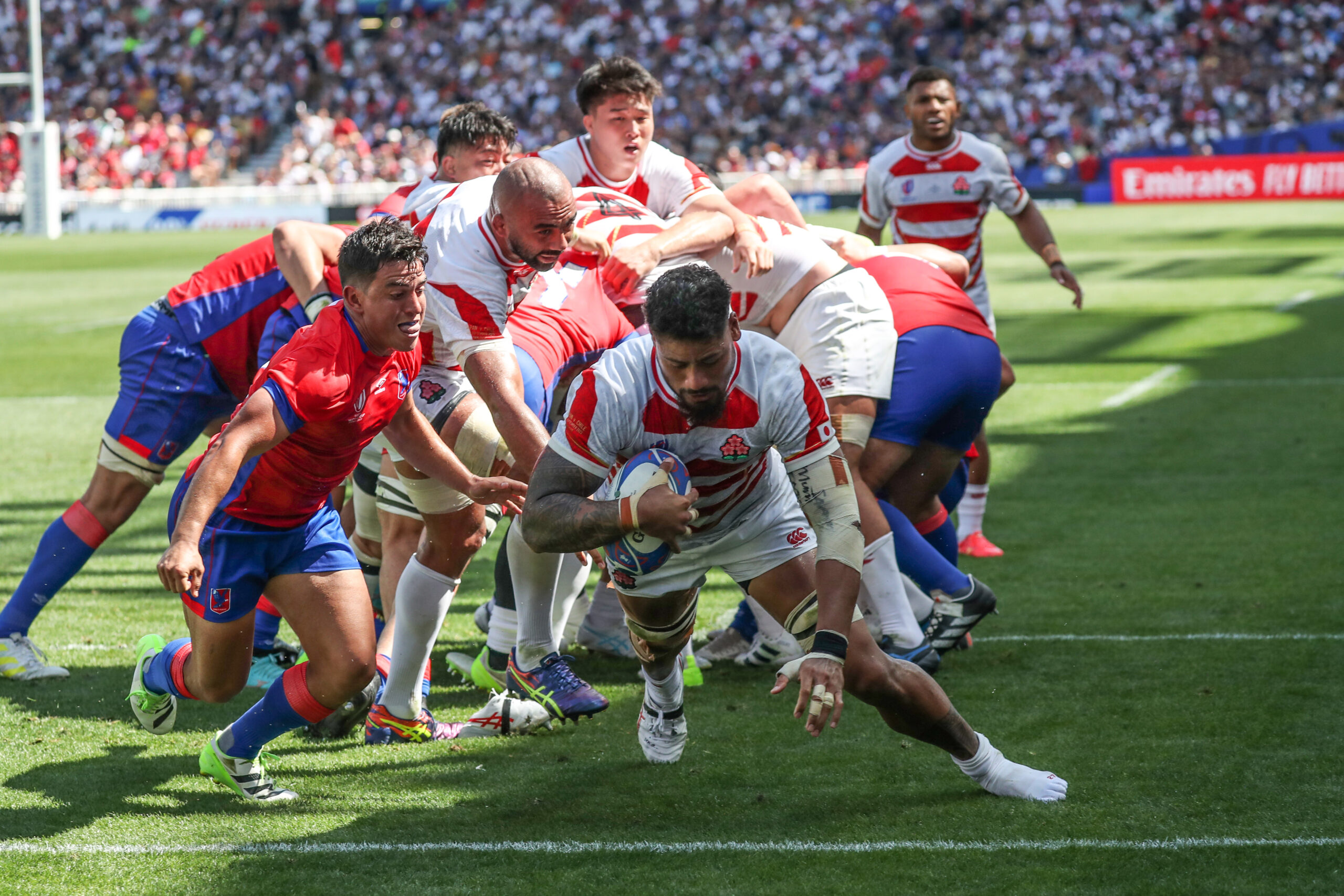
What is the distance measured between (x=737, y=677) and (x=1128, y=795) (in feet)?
6.09

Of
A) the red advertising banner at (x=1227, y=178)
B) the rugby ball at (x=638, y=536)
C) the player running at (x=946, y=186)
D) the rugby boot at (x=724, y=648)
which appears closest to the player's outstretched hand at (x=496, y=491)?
the rugby ball at (x=638, y=536)

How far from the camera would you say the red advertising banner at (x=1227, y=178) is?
1357 inches

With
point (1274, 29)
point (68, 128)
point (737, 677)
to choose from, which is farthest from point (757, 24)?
point (737, 677)

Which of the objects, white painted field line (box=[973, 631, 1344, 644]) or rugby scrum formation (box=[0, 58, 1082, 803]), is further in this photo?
white painted field line (box=[973, 631, 1344, 644])

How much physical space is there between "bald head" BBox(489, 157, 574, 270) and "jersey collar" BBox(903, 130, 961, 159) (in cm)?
414

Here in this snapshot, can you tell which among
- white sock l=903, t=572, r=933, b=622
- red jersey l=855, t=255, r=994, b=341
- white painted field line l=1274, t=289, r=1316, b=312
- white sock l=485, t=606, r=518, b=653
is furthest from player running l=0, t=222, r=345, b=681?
white painted field line l=1274, t=289, r=1316, b=312

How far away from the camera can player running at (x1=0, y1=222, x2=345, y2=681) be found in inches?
219

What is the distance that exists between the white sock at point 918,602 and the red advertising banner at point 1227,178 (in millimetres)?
32857

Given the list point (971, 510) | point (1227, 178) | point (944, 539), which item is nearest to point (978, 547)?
point (971, 510)

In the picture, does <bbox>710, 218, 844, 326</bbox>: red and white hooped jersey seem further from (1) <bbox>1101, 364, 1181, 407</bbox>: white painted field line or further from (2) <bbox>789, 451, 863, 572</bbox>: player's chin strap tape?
(1) <bbox>1101, 364, 1181, 407</bbox>: white painted field line

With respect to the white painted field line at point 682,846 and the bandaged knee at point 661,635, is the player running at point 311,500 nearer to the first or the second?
the white painted field line at point 682,846

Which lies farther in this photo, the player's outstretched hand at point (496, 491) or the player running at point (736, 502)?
the player's outstretched hand at point (496, 491)

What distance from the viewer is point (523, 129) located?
140ft

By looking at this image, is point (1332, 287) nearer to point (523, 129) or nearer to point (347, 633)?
point (347, 633)
